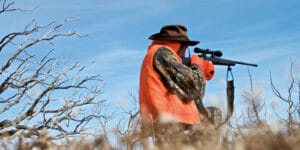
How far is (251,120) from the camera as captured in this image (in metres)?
3.70

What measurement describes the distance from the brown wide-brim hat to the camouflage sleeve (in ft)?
1.25

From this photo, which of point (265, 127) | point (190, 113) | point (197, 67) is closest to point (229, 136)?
point (265, 127)

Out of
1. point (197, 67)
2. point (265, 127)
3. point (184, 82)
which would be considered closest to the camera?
point (265, 127)

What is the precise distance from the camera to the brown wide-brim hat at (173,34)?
642cm

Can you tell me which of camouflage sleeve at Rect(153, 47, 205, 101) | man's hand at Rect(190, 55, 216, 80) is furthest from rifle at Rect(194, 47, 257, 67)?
camouflage sleeve at Rect(153, 47, 205, 101)

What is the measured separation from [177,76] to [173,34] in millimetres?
759

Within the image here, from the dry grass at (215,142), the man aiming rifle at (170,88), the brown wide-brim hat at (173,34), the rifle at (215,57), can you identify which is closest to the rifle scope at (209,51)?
the rifle at (215,57)

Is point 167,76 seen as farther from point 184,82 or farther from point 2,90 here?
point 2,90

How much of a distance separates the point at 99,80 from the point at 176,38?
2034 cm

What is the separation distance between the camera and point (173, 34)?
21.2 ft

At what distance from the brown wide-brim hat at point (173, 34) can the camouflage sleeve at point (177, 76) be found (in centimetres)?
38

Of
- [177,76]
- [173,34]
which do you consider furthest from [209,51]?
[177,76]

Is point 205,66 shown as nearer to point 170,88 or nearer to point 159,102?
point 170,88

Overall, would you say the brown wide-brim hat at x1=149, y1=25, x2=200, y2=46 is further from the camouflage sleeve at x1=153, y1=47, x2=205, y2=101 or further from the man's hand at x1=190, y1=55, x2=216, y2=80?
the camouflage sleeve at x1=153, y1=47, x2=205, y2=101
